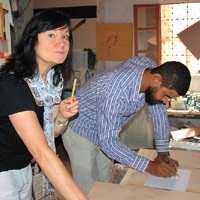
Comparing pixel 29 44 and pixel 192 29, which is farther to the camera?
pixel 192 29

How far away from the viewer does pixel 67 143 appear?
1939 mm

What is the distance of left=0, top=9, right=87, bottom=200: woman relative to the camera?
0.97 metres

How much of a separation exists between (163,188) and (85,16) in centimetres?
311

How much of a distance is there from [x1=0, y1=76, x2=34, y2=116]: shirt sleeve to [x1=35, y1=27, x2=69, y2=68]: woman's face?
172 millimetres

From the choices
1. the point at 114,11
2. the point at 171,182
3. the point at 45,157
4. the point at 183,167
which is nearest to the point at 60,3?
the point at 114,11

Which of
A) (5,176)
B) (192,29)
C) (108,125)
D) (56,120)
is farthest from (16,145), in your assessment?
(192,29)

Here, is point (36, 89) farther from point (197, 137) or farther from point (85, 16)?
point (85, 16)

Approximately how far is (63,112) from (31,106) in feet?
1.33

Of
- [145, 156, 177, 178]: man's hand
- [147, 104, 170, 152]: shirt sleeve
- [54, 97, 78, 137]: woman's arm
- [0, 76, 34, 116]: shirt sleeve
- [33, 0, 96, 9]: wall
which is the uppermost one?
[33, 0, 96, 9]: wall

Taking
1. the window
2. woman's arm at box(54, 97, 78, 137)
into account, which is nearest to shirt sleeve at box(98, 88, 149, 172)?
woman's arm at box(54, 97, 78, 137)

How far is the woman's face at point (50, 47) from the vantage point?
1.16m

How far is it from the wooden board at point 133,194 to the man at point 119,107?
18cm

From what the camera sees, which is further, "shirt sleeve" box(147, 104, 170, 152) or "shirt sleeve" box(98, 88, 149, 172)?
"shirt sleeve" box(147, 104, 170, 152)

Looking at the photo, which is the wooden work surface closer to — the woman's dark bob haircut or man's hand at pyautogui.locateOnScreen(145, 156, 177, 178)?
man's hand at pyautogui.locateOnScreen(145, 156, 177, 178)
